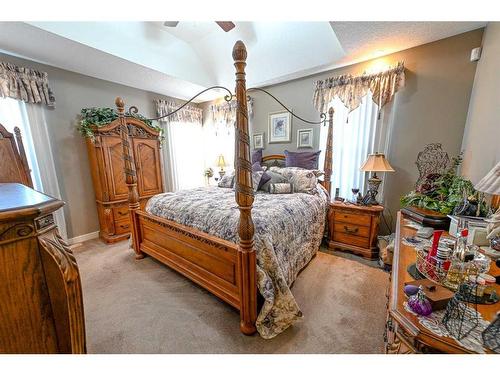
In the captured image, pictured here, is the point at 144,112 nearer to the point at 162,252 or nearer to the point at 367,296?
the point at 162,252

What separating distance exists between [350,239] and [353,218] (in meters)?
0.28

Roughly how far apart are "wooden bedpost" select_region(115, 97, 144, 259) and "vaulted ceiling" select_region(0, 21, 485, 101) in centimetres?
88

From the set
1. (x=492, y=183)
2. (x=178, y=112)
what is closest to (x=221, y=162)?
(x=178, y=112)

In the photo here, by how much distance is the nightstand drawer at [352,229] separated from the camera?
7.85 ft

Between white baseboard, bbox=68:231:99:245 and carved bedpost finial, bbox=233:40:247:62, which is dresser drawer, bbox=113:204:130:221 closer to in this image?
white baseboard, bbox=68:231:99:245

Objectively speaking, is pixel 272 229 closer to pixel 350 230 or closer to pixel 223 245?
pixel 223 245

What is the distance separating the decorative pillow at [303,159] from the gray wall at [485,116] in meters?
1.56

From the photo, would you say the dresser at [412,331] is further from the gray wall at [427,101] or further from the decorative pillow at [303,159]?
the decorative pillow at [303,159]

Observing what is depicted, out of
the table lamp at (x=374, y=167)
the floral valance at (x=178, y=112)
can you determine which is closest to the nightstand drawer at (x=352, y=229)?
the table lamp at (x=374, y=167)

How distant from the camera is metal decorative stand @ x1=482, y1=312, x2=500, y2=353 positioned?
0.55 m

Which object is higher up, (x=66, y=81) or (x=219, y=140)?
(x=66, y=81)
